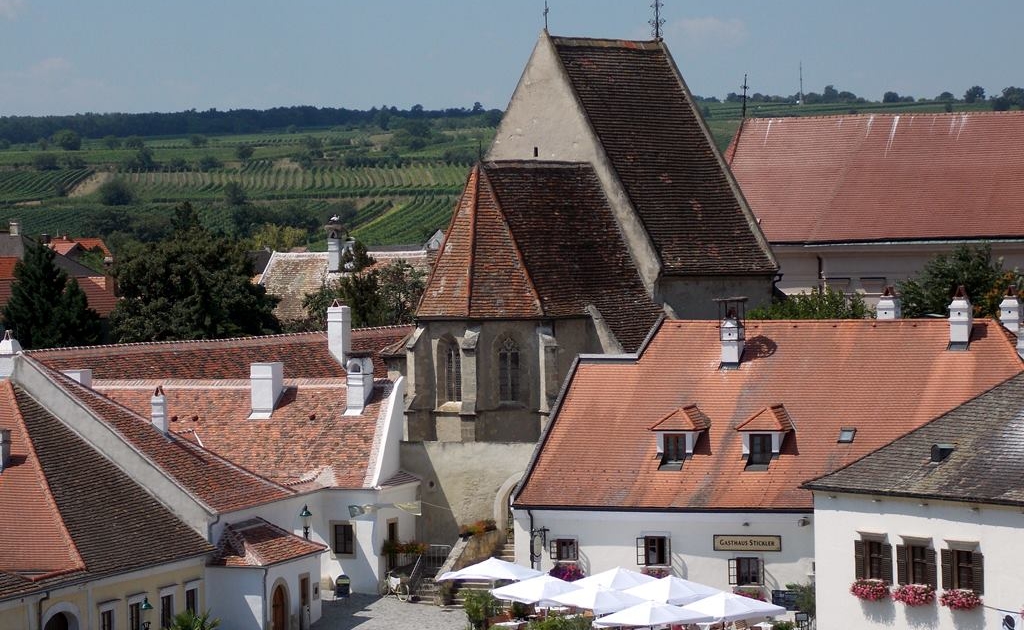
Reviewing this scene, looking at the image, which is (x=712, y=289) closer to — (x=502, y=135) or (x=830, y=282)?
(x=502, y=135)

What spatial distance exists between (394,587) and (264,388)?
23.8 ft

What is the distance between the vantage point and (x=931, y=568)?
42.2 m

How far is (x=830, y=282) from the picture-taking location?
248ft

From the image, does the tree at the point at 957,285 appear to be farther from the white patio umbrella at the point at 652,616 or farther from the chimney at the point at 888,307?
the white patio umbrella at the point at 652,616

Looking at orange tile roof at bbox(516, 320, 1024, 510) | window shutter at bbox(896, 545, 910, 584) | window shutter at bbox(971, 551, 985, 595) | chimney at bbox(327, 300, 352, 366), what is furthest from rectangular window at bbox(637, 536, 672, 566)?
chimney at bbox(327, 300, 352, 366)

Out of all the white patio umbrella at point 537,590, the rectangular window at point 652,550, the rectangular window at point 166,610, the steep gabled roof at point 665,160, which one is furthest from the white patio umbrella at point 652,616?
the steep gabled roof at point 665,160

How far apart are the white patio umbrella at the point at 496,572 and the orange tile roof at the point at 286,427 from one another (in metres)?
7.52

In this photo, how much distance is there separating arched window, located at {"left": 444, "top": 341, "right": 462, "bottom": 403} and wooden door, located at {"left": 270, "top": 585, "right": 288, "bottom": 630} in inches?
450

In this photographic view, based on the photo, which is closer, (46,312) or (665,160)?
(665,160)

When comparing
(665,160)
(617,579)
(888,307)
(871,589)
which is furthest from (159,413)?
(871,589)

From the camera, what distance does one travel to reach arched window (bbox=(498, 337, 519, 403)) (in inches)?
2307

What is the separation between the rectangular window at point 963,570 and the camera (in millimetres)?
41188

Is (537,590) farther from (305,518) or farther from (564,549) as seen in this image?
(305,518)

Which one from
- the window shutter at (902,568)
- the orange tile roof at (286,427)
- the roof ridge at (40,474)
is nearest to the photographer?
the window shutter at (902,568)
